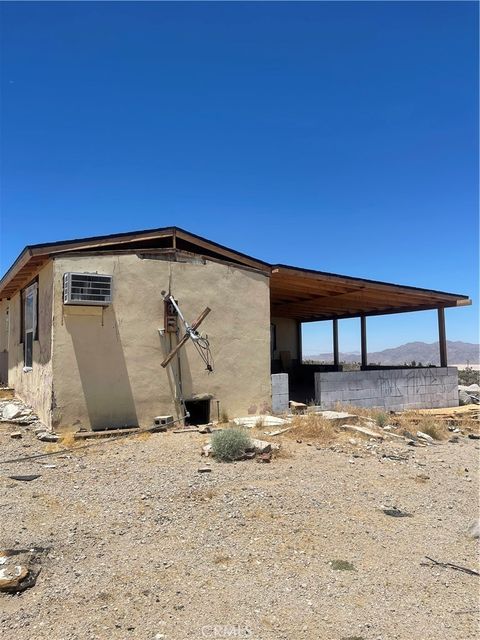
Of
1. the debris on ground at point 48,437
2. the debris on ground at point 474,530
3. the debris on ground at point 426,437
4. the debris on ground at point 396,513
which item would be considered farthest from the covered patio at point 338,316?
the debris on ground at point 474,530

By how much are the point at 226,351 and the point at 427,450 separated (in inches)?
182

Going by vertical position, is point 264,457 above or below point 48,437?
below

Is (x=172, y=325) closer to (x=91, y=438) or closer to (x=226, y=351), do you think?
(x=226, y=351)

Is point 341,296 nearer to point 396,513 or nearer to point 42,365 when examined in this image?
point 42,365

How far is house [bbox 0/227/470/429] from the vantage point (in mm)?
9422

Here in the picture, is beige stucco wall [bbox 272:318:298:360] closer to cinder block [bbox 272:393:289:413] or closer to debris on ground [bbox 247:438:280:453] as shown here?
cinder block [bbox 272:393:289:413]

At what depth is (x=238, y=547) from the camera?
4.64 metres

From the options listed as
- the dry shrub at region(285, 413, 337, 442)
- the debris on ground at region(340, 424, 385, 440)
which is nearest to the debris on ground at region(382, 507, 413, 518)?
the dry shrub at region(285, 413, 337, 442)

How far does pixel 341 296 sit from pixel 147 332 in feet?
26.3

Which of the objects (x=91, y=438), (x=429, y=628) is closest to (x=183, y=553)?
(x=429, y=628)

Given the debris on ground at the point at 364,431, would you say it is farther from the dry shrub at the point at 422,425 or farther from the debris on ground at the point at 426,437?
the debris on ground at the point at 426,437

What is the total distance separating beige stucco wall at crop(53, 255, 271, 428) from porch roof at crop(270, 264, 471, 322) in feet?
5.37

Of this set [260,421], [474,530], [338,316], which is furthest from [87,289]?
[338,316]

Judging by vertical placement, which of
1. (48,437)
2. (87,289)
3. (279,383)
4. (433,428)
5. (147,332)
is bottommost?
(433,428)
